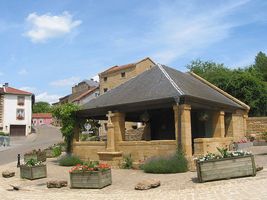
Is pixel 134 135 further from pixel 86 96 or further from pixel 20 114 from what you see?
pixel 86 96

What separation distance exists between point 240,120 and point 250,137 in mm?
1207

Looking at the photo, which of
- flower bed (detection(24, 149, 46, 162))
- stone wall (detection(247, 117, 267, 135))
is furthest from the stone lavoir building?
flower bed (detection(24, 149, 46, 162))

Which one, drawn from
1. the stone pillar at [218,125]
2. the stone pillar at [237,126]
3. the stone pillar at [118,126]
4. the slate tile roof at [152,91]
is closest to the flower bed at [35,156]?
the slate tile roof at [152,91]

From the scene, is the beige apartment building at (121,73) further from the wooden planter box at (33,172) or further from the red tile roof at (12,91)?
the wooden planter box at (33,172)

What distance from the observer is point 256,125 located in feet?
77.4

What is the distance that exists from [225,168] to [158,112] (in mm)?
10920

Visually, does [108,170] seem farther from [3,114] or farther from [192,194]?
[3,114]

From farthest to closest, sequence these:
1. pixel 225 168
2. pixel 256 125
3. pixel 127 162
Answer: pixel 256 125 → pixel 127 162 → pixel 225 168

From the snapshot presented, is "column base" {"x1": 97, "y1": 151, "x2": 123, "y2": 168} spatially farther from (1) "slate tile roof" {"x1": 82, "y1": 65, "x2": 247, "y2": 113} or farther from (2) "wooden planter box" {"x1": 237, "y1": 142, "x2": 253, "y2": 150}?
(2) "wooden planter box" {"x1": 237, "y1": 142, "x2": 253, "y2": 150}

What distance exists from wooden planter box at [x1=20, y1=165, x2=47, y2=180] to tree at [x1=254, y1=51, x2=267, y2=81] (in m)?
36.0

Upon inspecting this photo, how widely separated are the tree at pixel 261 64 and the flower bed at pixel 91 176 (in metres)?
37.3

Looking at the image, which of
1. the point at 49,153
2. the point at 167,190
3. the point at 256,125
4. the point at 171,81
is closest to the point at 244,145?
the point at 256,125

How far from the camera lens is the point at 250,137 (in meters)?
22.5

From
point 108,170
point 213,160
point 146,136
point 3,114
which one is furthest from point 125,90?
point 3,114
